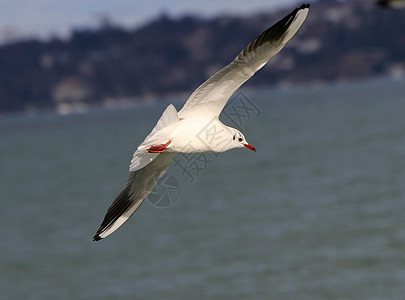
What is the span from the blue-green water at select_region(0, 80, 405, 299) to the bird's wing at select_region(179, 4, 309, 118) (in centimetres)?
164

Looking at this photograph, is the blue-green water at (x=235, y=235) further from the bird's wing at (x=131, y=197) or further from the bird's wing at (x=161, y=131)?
the bird's wing at (x=161, y=131)

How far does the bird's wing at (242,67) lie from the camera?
6992 millimetres

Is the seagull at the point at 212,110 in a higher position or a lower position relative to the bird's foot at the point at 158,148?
higher

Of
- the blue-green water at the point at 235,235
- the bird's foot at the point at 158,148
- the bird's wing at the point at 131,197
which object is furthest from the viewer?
the blue-green water at the point at 235,235

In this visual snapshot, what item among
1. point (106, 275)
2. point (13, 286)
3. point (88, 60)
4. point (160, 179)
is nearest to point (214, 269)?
point (106, 275)

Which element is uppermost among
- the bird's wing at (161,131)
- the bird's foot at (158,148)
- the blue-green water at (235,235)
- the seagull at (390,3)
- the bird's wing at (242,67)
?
the blue-green water at (235,235)

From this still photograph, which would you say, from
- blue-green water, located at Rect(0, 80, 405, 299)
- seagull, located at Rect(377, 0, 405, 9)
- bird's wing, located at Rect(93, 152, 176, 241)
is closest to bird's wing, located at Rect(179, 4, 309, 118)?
bird's wing, located at Rect(93, 152, 176, 241)

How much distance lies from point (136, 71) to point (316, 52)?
26823mm

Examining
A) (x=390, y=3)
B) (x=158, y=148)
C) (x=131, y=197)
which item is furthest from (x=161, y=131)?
(x=390, y=3)

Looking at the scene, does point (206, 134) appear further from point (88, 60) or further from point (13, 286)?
point (88, 60)

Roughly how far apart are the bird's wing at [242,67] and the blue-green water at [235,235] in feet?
5.36

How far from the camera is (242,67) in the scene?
23.3ft

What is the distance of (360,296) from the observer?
1712 centimetres

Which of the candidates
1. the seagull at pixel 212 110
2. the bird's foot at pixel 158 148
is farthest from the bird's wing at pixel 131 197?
the bird's foot at pixel 158 148
